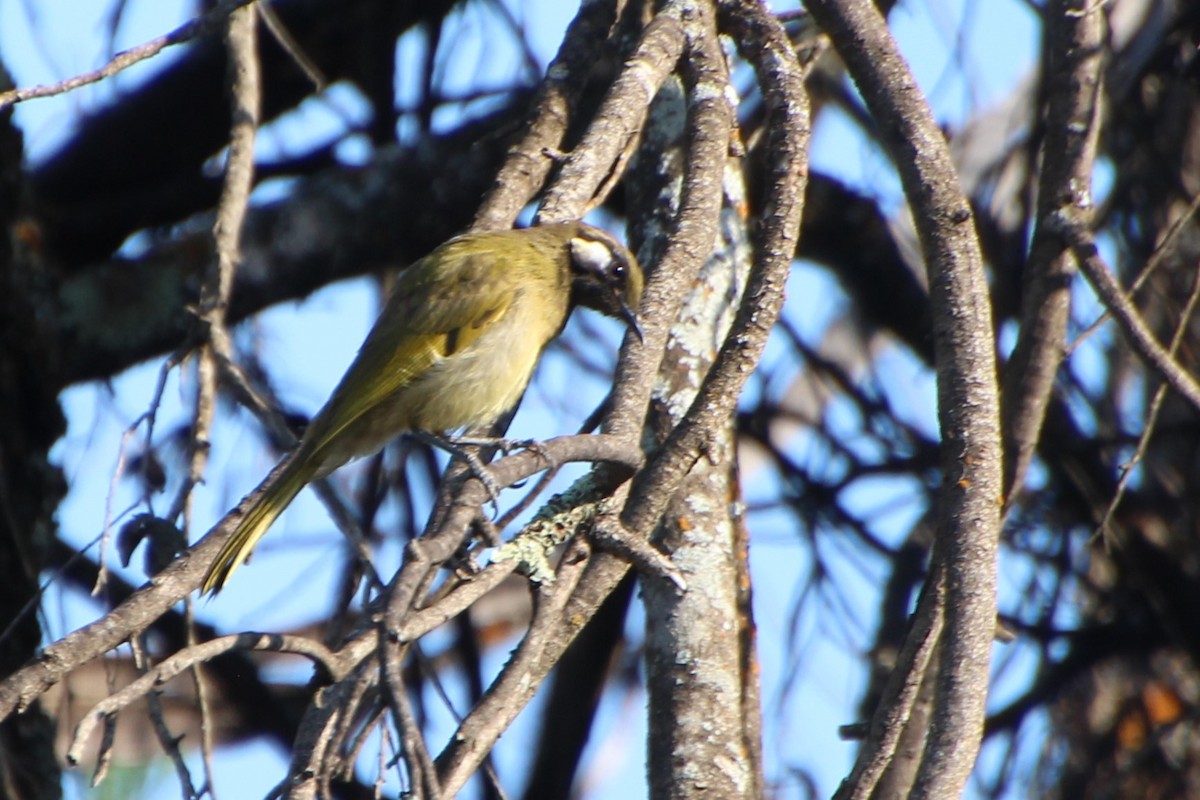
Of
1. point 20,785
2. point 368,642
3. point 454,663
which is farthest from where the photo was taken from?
point 454,663

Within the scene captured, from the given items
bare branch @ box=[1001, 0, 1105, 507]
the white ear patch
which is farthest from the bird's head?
bare branch @ box=[1001, 0, 1105, 507]

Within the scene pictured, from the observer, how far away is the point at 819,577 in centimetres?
560

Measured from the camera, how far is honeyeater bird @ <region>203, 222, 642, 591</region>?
446 centimetres

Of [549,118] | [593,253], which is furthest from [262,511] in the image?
[593,253]

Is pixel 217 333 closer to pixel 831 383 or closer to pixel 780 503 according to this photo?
pixel 780 503

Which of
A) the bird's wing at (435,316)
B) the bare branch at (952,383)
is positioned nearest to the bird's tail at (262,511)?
the bird's wing at (435,316)

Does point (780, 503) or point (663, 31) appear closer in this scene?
point (663, 31)

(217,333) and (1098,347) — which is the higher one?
(1098,347)

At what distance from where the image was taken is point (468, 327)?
4.61 m

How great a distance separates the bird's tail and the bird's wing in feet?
1.80

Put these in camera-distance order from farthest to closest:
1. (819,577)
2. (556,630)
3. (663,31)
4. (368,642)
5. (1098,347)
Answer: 1. (1098,347)
2. (819,577)
3. (663,31)
4. (556,630)
5. (368,642)

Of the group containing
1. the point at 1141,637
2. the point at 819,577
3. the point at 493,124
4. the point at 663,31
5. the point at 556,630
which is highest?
the point at 493,124

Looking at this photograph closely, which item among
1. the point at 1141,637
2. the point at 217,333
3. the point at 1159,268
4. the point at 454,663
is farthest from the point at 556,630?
the point at 454,663

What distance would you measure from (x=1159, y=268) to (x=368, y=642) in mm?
4472
